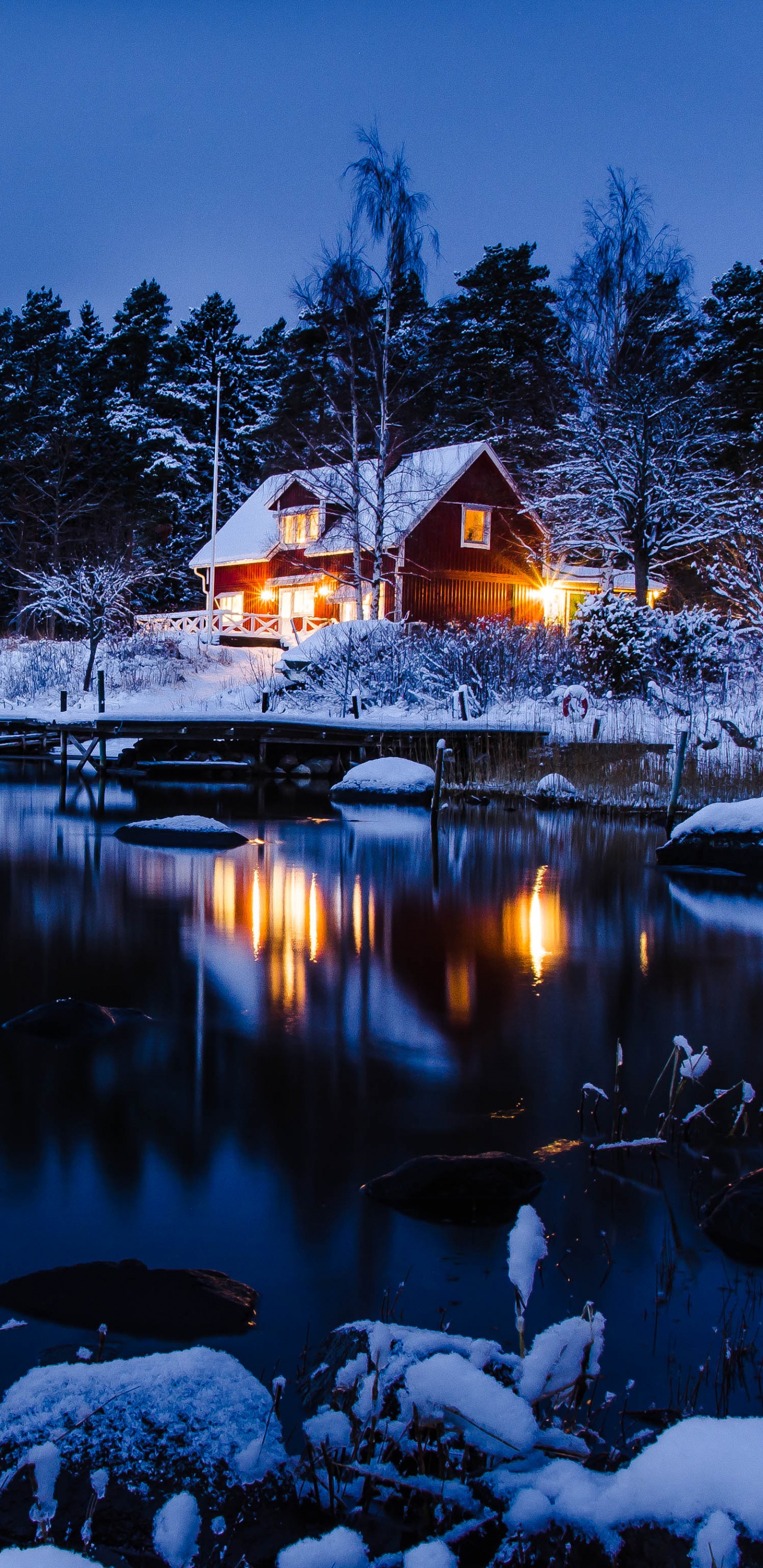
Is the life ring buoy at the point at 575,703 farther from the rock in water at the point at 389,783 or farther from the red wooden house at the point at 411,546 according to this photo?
the red wooden house at the point at 411,546

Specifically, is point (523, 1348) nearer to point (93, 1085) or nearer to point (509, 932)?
point (93, 1085)

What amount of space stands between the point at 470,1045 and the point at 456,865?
320 inches

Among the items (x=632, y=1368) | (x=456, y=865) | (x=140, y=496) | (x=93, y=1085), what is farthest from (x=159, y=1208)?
(x=140, y=496)

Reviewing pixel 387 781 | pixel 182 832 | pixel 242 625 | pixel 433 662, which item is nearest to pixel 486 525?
pixel 242 625

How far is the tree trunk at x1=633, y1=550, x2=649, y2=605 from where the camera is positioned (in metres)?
34.4

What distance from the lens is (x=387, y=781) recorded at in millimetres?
22422

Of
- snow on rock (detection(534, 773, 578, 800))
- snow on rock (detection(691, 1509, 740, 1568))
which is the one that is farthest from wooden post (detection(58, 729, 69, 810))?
snow on rock (detection(691, 1509, 740, 1568))

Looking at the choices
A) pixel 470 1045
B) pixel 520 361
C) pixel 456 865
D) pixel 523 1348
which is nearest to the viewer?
pixel 523 1348

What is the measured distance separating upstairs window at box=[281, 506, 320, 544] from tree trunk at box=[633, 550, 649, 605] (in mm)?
11157

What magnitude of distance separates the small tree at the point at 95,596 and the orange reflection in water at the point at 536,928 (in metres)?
27.0

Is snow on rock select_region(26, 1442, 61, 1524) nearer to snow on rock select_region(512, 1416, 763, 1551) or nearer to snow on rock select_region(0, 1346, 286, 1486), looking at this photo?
snow on rock select_region(0, 1346, 286, 1486)

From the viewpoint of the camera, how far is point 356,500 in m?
35.3

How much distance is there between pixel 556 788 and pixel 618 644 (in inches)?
249

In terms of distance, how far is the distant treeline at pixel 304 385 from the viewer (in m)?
35.9
